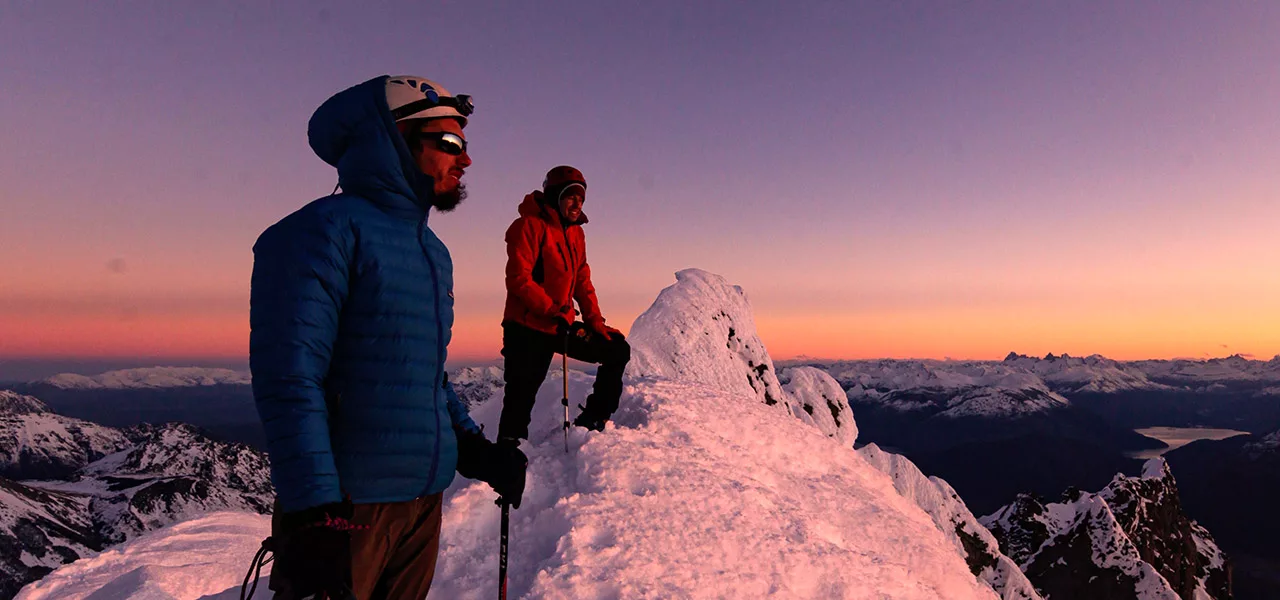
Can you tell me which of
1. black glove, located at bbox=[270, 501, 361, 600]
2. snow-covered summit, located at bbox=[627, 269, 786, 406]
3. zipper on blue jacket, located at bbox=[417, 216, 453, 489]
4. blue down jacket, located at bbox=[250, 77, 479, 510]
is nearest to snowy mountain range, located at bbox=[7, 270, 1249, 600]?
zipper on blue jacket, located at bbox=[417, 216, 453, 489]

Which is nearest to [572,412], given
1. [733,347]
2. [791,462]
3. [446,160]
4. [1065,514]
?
[791,462]

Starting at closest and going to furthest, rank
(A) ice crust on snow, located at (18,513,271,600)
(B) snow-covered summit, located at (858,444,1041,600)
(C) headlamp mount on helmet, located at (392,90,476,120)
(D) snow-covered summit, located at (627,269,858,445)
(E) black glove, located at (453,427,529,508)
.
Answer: (C) headlamp mount on helmet, located at (392,90,476,120) < (E) black glove, located at (453,427,529,508) < (A) ice crust on snow, located at (18,513,271,600) < (D) snow-covered summit, located at (627,269,858,445) < (B) snow-covered summit, located at (858,444,1041,600)

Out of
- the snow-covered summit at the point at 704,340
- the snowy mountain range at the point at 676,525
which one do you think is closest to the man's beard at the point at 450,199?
the snowy mountain range at the point at 676,525

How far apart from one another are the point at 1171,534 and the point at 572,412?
214m

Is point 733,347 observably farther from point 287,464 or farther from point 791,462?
point 287,464

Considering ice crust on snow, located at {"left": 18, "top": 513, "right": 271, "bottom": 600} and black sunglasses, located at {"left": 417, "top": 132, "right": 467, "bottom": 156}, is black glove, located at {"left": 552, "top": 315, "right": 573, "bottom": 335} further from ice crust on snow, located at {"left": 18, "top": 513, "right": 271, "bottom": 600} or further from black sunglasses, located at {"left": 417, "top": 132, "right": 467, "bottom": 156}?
black sunglasses, located at {"left": 417, "top": 132, "right": 467, "bottom": 156}

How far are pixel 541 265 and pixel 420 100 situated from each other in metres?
4.82

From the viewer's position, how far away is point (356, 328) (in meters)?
2.70

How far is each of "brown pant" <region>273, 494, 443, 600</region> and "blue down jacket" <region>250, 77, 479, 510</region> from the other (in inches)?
3.9

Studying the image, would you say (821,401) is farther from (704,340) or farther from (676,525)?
(676,525)

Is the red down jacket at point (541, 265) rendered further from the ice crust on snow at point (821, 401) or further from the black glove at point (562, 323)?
the ice crust on snow at point (821, 401)

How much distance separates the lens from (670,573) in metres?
5.27

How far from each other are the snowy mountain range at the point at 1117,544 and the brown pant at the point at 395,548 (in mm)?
143317

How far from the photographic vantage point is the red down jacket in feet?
24.0
